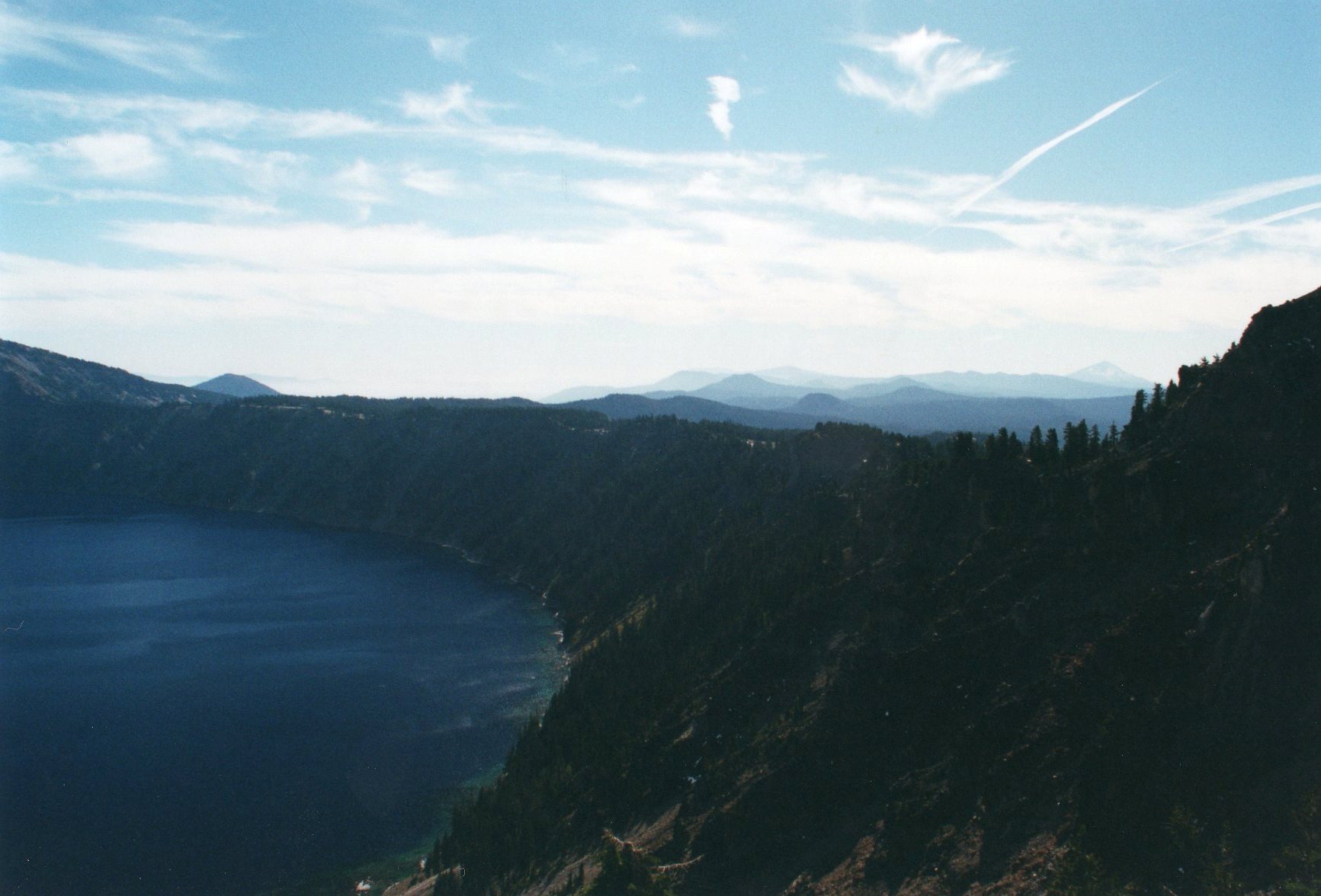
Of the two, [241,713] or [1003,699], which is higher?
[1003,699]

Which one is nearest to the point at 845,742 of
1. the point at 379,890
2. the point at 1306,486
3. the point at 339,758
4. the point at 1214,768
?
the point at 1214,768

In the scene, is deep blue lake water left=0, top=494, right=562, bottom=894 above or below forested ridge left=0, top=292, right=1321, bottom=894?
below

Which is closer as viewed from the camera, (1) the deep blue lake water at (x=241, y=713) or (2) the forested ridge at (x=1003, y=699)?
(2) the forested ridge at (x=1003, y=699)

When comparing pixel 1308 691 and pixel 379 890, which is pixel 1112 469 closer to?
pixel 1308 691

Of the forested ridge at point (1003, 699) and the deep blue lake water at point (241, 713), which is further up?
the forested ridge at point (1003, 699)
